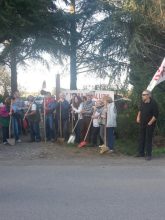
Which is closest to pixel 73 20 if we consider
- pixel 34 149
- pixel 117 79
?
pixel 117 79

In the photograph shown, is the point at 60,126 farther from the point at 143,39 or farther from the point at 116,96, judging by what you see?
the point at 143,39

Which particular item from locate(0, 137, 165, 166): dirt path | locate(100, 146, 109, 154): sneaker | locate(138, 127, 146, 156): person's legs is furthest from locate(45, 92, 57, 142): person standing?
locate(138, 127, 146, 156): person's legs

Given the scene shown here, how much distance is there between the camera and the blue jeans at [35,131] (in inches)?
650

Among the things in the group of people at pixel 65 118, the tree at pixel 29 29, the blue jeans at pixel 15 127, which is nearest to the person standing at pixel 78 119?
the group of people at pixel 65 118

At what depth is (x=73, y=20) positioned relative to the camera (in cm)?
2378

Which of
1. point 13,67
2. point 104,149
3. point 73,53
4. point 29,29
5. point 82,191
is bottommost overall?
point 82,191

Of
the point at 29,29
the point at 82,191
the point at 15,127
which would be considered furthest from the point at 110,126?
the point at 29,29

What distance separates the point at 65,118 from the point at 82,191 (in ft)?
26.4

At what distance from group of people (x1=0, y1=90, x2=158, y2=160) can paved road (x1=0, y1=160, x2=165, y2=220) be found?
2815 mm

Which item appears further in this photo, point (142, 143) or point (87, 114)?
point (87, 114)

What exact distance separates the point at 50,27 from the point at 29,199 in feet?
48.0

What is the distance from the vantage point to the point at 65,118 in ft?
55.0

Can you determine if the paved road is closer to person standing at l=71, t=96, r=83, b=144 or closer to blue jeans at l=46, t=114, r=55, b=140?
person standing at l=71, t=96, r=83, b=144

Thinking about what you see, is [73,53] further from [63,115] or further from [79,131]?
[79,131]
